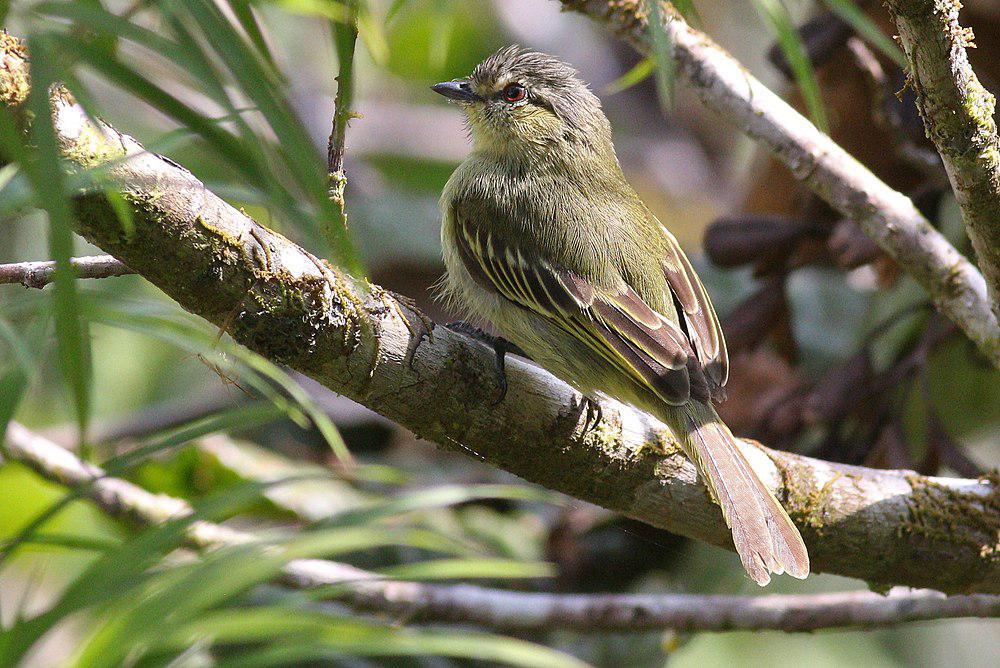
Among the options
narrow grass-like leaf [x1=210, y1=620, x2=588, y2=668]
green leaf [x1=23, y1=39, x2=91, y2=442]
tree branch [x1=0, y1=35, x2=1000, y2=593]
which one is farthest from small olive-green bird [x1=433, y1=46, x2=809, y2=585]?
green leaf [x1=23, y1=39, x2=91, y2=442]

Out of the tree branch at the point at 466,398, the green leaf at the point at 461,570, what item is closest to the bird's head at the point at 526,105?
the tree branch at the point at 466,398

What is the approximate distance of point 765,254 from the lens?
11.9 ft

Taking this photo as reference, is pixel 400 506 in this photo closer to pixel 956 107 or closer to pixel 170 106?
pixel 170 106

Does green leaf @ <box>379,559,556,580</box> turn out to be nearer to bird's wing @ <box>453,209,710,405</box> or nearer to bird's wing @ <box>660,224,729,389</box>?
bird's wing @ <box>453,209,710,405</box>

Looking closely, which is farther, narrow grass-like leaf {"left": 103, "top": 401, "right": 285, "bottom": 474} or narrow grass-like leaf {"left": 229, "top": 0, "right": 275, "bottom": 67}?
narrow grass-like leaf {"left": 103, "top": 401, "right": 285, "bottom": 474}

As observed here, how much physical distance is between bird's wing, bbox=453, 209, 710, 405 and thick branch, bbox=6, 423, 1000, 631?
2.36 ft

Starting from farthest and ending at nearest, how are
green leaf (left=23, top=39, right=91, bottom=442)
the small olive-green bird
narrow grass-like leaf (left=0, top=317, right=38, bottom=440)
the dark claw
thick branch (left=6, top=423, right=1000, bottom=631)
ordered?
thick branch (left=6, top=423, right=1000, bottom=631) → the small olive-green bird → the dark claw → narrow grass-like leaf (left=0, top=317, right=38, bottom=440) → green leaf (left=23, top=39, right=91, bottom=442)

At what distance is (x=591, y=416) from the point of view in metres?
2.29

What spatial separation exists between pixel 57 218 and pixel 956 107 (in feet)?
5.46

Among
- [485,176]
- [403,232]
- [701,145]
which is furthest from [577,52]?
[485,176]

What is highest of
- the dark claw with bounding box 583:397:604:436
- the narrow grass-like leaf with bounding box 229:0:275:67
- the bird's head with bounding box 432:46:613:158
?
the bird's head with bounding box 432:46:613:158

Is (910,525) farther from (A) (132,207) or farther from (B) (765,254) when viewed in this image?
(A) (132,207)

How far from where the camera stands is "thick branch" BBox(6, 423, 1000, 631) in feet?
9.48

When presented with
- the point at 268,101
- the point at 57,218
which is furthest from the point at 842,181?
the point at 57,218
